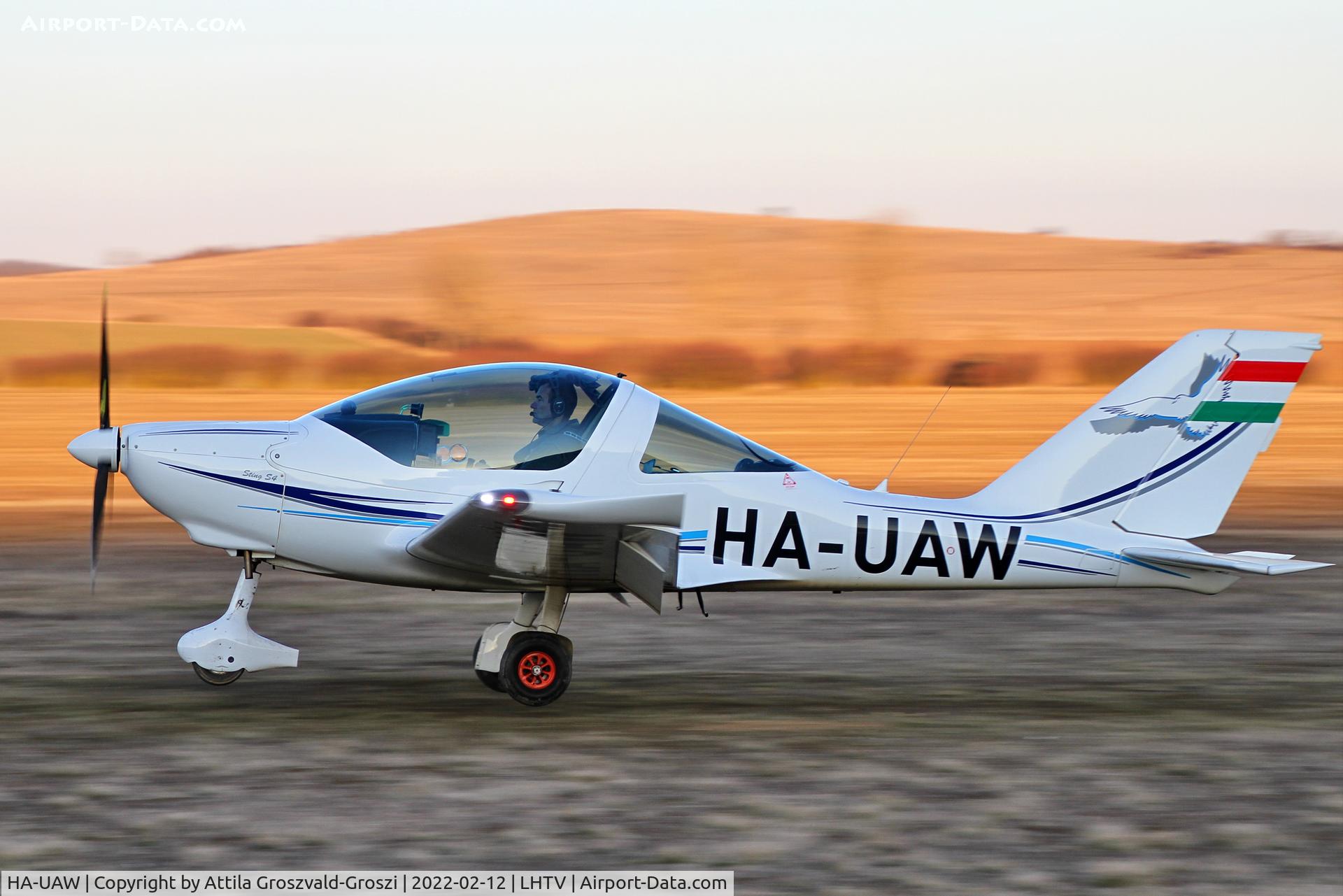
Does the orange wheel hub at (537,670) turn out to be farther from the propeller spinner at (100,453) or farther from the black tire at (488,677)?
the propeller spinner at (100,453)

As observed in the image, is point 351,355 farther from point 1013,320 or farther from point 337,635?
point 337,635

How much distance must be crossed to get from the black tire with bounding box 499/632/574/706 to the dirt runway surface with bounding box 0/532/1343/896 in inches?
6.4

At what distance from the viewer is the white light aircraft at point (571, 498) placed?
297 inches

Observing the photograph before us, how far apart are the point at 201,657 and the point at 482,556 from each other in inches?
71.1

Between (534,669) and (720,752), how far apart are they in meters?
1.36

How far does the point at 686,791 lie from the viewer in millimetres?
6227

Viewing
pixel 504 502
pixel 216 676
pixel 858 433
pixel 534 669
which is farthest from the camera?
pixel 858 433

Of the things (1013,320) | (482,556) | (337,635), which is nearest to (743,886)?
(482,556)

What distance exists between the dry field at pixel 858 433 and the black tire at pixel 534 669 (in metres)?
12.2

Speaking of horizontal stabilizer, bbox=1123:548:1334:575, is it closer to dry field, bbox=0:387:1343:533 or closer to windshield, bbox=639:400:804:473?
windshield, bbox=639:400:804:473

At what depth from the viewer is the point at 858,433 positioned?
107 feet

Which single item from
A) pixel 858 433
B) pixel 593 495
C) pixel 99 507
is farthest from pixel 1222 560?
pixel 858 433

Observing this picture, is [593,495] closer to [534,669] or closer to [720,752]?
[534,669]

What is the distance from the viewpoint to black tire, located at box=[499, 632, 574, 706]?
773 centimetres
